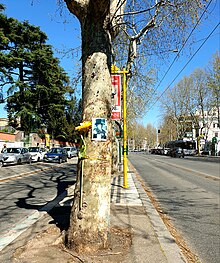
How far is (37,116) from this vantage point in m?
38.8

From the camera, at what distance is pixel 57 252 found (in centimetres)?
387

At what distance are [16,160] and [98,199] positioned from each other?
21507mm

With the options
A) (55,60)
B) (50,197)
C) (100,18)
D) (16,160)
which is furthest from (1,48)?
(100,18)

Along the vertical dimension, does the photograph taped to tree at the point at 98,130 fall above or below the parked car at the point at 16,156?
above

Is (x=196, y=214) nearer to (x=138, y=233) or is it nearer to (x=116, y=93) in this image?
(x=138, y=233)

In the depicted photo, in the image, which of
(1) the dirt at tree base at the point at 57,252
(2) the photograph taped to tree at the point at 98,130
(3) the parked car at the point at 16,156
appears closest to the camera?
(1) the dirt at tree base at the point at 57,252

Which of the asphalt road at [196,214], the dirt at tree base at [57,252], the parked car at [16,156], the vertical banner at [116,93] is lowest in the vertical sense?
the asphalt road at [196,214]

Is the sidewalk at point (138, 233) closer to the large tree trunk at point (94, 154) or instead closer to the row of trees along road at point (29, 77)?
the large tree trunk at point (94, 154)

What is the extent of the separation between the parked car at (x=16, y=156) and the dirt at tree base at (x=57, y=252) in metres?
19.9

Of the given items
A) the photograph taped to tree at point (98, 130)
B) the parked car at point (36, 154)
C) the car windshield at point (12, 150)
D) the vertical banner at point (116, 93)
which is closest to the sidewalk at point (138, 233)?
the photograph taped to tree at point (98, 130)

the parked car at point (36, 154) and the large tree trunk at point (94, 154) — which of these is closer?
the large tree trunk at point (94, 154)

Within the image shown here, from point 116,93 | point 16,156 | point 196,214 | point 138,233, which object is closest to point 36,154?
point 16,156

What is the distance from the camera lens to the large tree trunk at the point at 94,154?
396 cm

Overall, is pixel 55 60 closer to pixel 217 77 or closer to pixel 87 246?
pixel 217 77
